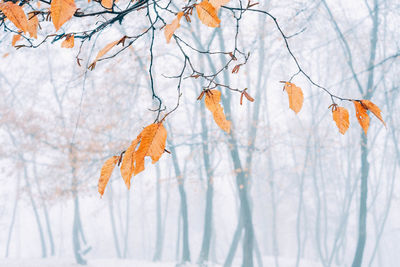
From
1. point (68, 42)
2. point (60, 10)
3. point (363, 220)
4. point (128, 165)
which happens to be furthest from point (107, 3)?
point (363, 220)

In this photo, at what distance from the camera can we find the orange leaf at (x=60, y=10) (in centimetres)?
69

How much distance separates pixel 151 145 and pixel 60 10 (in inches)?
14.7

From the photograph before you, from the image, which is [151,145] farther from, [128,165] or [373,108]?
[373,108]

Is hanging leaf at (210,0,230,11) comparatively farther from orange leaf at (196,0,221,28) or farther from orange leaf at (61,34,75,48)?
orange leaf at (61,34,75,48)

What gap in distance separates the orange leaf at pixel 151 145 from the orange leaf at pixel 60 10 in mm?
315

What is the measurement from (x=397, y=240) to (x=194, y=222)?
21581 millimetres

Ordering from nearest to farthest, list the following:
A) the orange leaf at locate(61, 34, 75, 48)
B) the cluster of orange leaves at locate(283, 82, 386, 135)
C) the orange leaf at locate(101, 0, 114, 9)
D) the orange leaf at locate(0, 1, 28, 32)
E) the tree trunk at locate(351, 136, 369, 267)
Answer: the orange leaf at locate(0, 1, 28, 32) → the cluster of orange leaves at locate(283, 82, 386, 135) → the orange leaf at locate(101, 0, 114, 9) → the orange leaf at locate(61, 34, 75, 48) → the tree trunk at locate(351, 136, 369, 267)

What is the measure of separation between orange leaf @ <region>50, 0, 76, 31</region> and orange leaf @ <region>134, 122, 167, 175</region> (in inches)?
12.4

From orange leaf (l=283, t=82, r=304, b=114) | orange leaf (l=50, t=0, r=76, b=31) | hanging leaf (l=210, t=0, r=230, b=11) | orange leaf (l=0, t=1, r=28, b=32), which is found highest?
hanging leaf (l=210, t=0, r=230, b=11)

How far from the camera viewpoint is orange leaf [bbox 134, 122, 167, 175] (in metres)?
0.72

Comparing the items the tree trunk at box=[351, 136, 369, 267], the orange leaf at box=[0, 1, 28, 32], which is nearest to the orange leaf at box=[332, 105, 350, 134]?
the orange leaf at box=[0, 1, 28, 32]

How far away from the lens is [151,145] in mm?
741

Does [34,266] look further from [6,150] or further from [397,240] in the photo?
[397,240]

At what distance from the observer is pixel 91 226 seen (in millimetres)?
36500
